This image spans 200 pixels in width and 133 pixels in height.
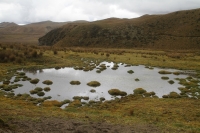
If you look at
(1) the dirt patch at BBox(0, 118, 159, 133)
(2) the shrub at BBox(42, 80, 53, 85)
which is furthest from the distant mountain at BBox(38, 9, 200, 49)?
(1) the dirt patch at BBox(0, 118, 159, 133)

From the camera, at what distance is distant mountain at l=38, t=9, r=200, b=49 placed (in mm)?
142125

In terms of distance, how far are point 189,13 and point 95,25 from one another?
7454cm

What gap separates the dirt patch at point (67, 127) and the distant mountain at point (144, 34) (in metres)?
124

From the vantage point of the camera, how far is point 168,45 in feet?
455

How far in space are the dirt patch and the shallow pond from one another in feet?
46.5

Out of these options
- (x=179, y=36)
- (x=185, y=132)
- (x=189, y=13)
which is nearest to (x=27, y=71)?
(x=185, y=132)

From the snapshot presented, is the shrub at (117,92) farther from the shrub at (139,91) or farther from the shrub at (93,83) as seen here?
Answer: the shrub at (93,83)

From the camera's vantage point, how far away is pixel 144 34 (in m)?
156

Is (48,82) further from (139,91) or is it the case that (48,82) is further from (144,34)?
(144,34)

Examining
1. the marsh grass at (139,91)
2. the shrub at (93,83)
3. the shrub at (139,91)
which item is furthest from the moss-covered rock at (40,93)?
the shrub at (139,91)

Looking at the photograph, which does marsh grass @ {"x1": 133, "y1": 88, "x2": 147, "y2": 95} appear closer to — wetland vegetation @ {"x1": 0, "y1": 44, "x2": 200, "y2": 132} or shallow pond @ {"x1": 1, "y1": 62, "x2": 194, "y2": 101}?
wetland vegetation @ {"x1": 0, "y1": 44, "x2": 200, "y2": 132}

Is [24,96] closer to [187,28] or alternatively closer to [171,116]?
[171,116]

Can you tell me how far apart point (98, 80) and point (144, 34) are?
11494 cm

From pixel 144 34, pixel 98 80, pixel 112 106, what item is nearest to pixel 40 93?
pixel 112 106
